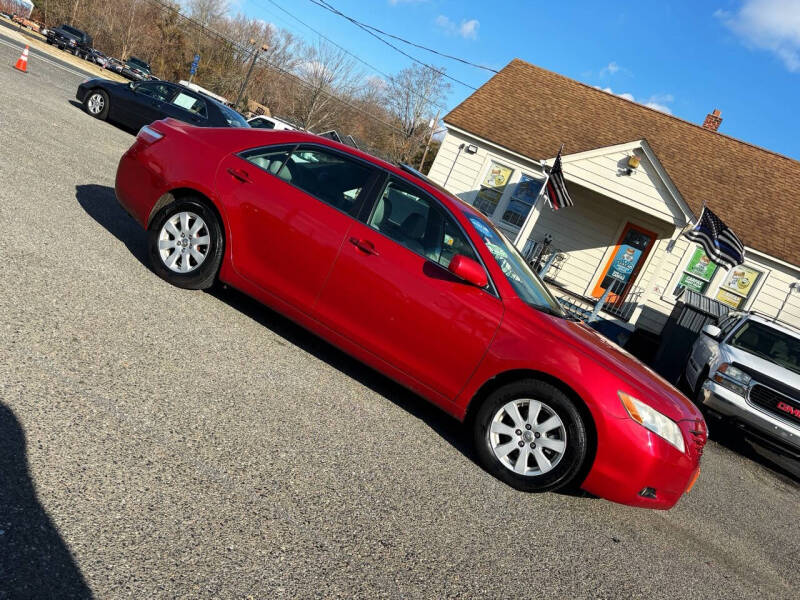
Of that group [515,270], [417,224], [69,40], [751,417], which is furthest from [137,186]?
[69,40]

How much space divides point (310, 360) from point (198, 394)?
1.43 metres

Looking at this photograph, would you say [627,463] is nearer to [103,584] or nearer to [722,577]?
[722,577]

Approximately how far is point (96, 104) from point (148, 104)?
4.41 feet


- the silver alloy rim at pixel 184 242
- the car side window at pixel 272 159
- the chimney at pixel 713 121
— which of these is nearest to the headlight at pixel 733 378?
the car side window at pixel 272 159

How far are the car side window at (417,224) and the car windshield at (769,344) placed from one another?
6.48m

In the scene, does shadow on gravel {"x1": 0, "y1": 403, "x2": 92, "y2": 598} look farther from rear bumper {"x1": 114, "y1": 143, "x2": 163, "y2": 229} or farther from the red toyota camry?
rear bumper {"x1": 114, "y1": 143, "x2": 163, "y2": 229}

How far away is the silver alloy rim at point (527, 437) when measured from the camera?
4258mm

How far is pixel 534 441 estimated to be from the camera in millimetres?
4309

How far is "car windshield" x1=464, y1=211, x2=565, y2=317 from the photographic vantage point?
188 inches

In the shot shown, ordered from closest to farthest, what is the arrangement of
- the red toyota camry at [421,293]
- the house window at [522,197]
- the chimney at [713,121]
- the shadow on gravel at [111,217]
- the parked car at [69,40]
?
the red toyota camry at [421,293]
the shadow on gravel at [111,217]
the house window at [522,197]
the chimney at [713,121]
the parked car at [69,40]

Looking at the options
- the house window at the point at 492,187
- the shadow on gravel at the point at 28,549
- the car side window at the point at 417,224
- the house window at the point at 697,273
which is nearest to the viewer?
the shadow on gravel at the point at 28,549

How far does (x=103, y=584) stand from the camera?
2.20 m

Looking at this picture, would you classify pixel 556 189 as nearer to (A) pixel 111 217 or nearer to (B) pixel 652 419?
(A) pixel 111 217

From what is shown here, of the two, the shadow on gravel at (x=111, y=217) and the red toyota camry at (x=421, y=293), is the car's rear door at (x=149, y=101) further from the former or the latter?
the red toyota camry at (x=421, y=293)
